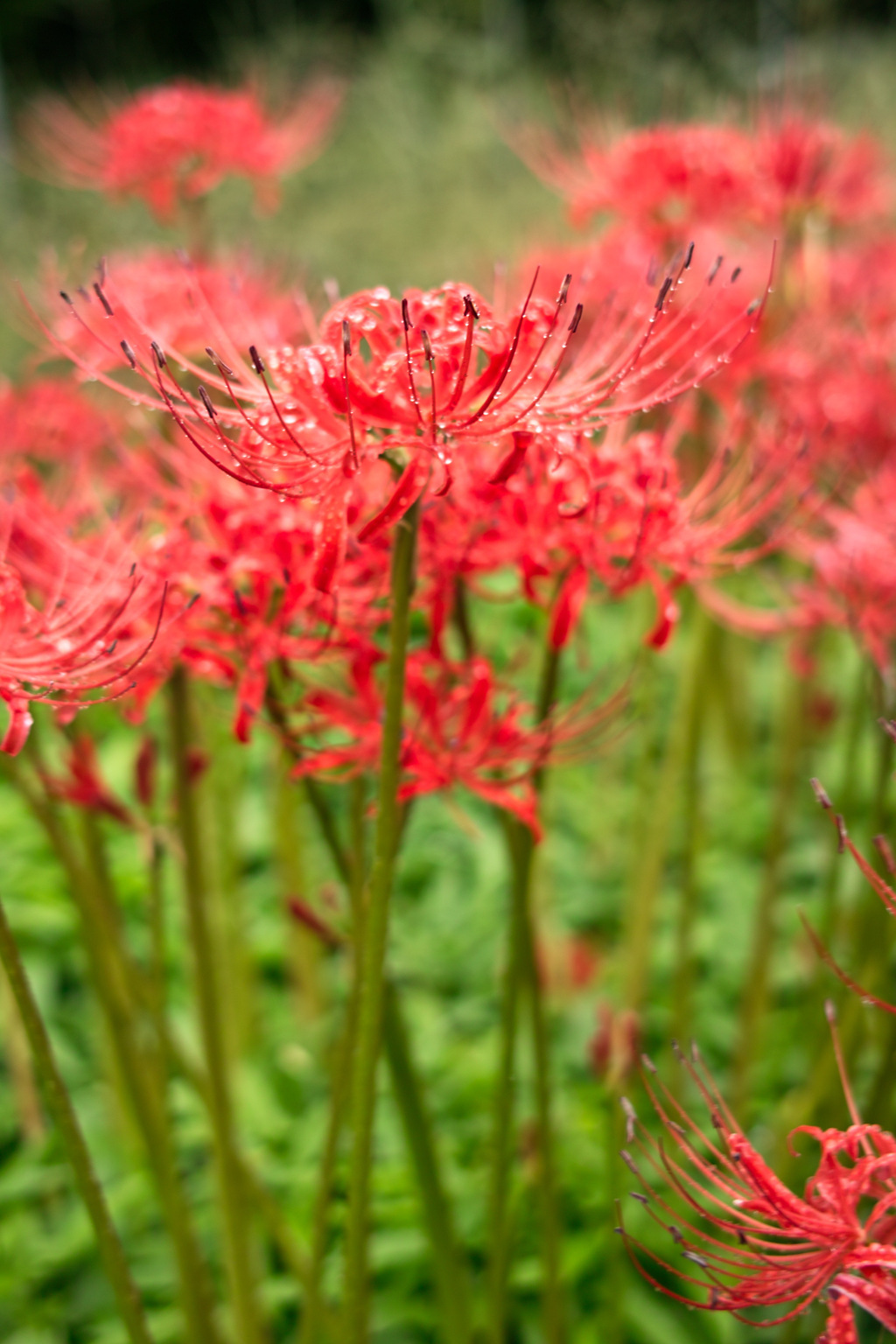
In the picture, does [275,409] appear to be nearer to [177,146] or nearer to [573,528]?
[573,528]

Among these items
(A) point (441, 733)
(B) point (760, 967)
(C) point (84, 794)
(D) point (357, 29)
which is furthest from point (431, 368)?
(D) point (357, 29)

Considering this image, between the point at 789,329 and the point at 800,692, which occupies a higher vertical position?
the point at 789,329

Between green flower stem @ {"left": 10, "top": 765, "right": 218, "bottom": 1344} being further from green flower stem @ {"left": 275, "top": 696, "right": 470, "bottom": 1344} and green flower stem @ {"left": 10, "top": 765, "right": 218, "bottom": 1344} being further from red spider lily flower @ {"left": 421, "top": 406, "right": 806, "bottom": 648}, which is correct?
red spider lily flower @ {"left": 421, "top": 406, "right": 806, "bottom": 648}

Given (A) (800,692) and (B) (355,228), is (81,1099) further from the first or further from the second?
(B) (355,228)

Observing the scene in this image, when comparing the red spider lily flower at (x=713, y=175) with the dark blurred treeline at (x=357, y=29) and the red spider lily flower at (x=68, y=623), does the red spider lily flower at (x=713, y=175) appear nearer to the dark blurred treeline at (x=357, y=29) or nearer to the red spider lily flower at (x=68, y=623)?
the red spider lily flower at (x=68, y=623)

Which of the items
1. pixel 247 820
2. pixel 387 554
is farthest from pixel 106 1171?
pixel 387 554

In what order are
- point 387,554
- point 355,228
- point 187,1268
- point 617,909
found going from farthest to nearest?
point 355,228
point 617,909
point 187,1268
point 387,554
